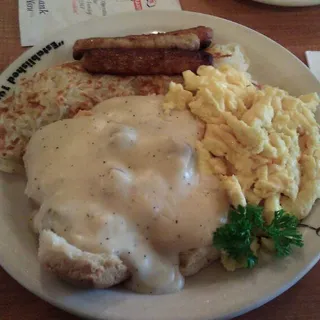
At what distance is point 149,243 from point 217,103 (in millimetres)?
551

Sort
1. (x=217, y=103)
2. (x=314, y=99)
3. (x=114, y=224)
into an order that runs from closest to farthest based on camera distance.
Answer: (x=114, y=224) < (x=217, y=103) < (x=314, y=99)

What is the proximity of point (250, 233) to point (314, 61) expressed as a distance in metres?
1.17

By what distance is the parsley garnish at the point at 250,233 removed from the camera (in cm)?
127

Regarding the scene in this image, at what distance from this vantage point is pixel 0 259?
129 centimetres

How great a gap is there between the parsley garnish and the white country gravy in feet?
0.18

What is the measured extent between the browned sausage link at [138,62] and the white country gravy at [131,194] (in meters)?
0.30

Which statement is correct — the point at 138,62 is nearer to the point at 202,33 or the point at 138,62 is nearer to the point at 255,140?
the point at 202,33

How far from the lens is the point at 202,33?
1845mm

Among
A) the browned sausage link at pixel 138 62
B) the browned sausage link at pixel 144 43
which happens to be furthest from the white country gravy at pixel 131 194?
the browned sausage link at pixel 144 43

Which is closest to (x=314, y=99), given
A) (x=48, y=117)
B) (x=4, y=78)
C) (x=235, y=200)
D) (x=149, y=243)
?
(x=235, y=200)

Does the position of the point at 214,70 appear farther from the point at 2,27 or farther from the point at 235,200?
the point at 2,27

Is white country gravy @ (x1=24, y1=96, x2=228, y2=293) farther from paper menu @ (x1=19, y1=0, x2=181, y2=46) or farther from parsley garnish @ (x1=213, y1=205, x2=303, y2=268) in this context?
paper menu @ (x1=19, y1=0, x2=181, y2=46)

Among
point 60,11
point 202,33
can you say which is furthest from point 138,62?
point 60,11

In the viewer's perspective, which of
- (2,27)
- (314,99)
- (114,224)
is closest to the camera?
(114,224)
